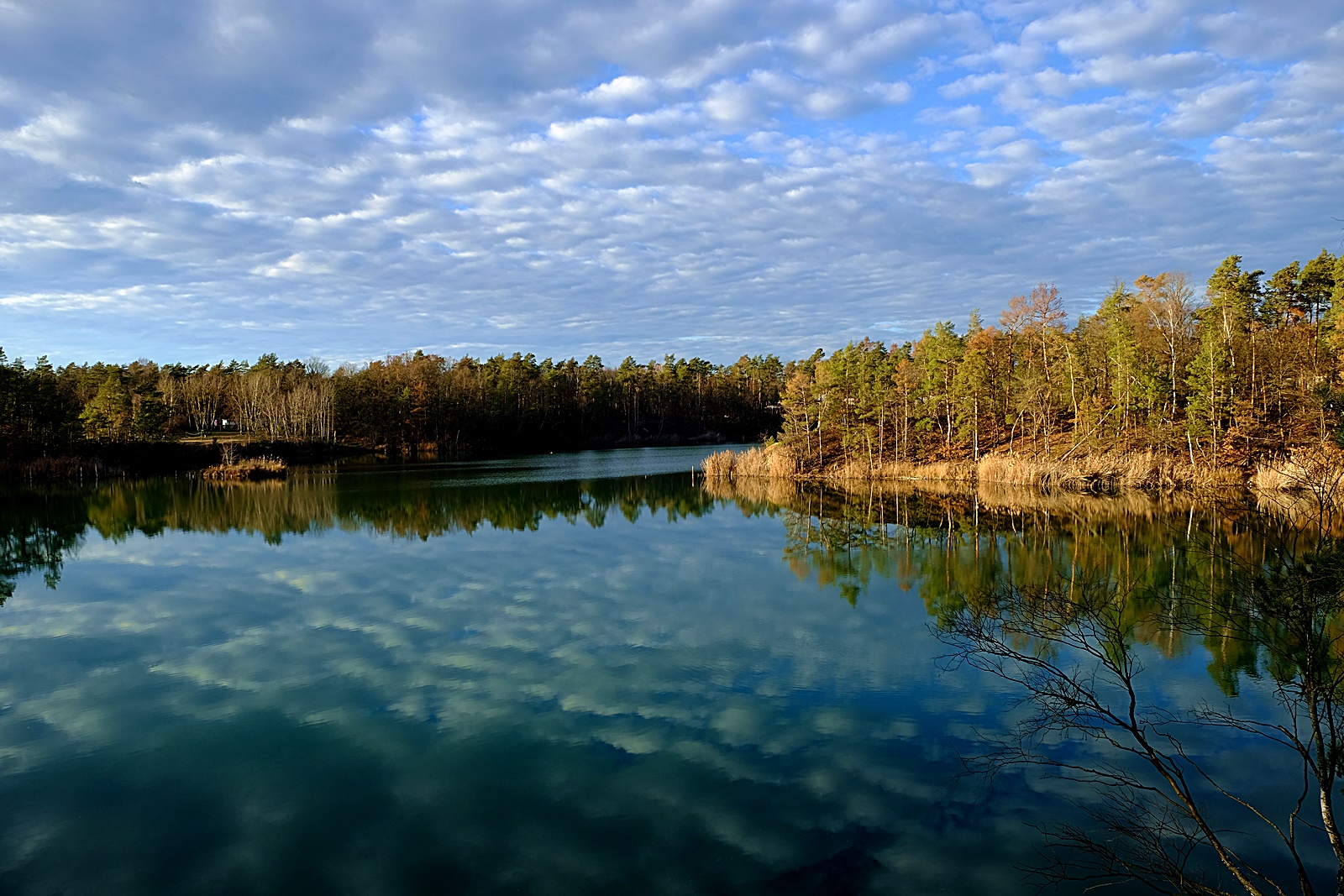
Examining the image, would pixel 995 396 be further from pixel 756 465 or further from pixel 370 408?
pixel 370 408

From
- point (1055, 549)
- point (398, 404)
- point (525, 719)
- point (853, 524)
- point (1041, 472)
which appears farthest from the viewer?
point (398, 404)

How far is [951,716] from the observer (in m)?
7.60

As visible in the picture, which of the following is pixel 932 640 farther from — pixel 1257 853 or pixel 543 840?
pixel 543 840

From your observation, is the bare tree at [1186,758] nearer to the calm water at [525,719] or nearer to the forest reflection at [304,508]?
the calm water at [525,719]

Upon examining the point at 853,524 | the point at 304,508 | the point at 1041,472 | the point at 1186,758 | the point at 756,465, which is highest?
the point at 1186,758

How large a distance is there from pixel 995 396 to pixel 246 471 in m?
38.0

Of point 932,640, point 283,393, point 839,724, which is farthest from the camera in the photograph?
point 283,393

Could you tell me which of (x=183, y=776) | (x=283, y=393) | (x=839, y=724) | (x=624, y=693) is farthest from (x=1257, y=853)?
(x=283, y=393)

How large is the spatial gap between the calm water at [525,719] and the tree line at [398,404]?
32.7 meters

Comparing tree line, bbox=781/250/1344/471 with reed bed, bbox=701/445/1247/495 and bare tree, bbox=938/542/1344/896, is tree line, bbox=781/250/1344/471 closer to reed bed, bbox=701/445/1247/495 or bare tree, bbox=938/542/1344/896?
reed bed, bbox=701/445/1247/495

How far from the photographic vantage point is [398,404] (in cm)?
6556

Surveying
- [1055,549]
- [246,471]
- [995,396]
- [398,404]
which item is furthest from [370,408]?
[1055,549]

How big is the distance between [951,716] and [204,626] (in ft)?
34.2

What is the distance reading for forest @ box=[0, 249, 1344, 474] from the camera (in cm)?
2738
